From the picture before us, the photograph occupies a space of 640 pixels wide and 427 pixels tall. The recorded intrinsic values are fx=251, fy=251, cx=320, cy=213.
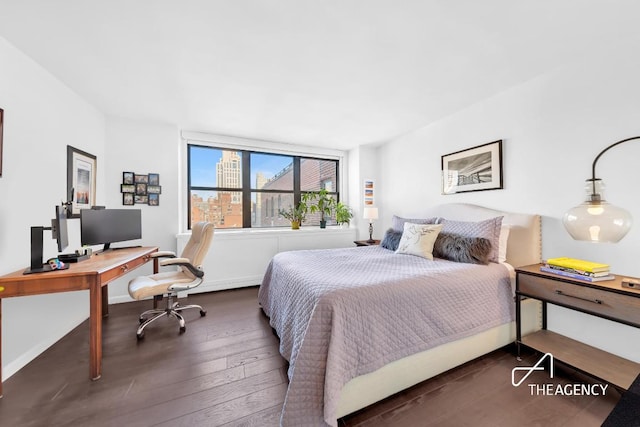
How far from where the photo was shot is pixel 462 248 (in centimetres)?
233

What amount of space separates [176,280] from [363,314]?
199cm

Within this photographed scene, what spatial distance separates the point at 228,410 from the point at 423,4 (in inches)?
106

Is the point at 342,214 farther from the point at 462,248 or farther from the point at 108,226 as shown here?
the point at 108,226

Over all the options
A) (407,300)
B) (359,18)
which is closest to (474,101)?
(359,18)

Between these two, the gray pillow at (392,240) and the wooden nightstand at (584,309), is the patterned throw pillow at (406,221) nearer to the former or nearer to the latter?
the gray pillow at (392,240)

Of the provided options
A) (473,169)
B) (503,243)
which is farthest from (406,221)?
(503,243)

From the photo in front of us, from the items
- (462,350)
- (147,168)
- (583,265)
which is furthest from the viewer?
(147,168)

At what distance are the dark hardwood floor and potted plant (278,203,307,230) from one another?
233 cm

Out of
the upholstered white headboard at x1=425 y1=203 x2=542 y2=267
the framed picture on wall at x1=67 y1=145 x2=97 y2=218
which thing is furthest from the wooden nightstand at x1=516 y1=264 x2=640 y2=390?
the framed picture on wall at x1=67 y1=145 x2=97 y2=218

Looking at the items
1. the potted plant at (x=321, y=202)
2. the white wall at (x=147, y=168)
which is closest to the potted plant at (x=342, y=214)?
the potted plant at (x=321, y=202)

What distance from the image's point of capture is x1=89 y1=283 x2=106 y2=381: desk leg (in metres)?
1.74

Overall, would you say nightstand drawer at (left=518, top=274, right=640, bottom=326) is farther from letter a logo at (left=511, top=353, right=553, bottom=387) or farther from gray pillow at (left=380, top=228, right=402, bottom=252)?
gray pillow at (left=380, top=228, right=402, bottom=252)

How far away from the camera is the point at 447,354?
1776mm

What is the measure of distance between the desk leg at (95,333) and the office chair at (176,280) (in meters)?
0.44
